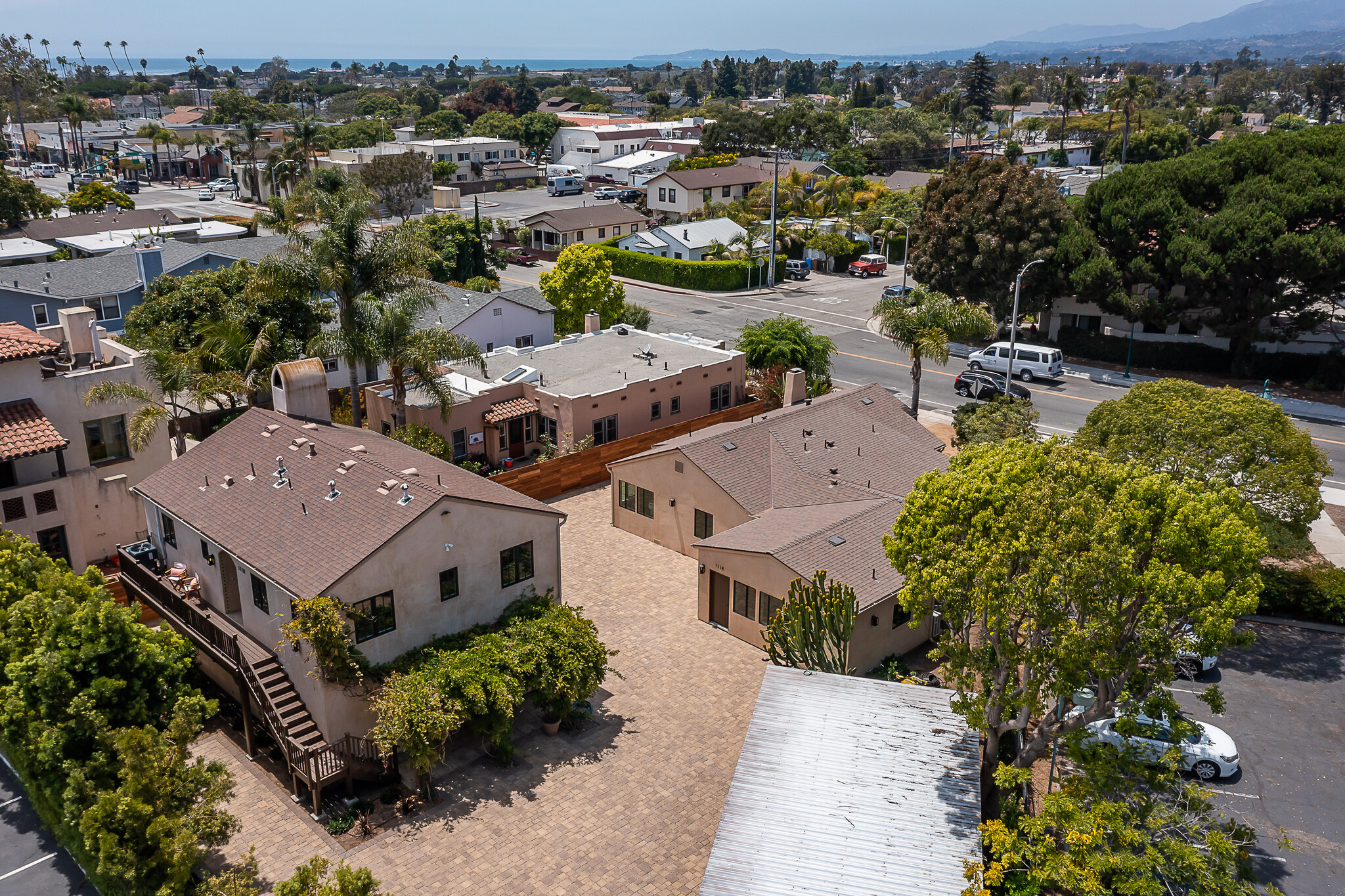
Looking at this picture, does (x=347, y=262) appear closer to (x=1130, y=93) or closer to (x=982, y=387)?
(x=982, y=387)

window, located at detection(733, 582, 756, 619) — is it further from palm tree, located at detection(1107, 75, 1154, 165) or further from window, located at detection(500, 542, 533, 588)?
palm tree, located at detection(1107, 75, 1154, 165)

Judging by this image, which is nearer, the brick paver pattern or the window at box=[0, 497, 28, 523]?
the brick paver pattern

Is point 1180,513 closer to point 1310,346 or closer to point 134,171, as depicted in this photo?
point 1310,346

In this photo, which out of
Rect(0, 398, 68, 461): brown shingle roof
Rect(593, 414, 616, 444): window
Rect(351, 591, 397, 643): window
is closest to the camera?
Rect(351, 591, 397, 643): window

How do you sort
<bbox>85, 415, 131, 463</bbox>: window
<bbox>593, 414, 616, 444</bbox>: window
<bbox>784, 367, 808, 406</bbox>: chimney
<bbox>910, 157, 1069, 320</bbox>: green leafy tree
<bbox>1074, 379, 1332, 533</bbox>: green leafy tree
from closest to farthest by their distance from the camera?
<bbox>1074, 379, 1332, 533</bbox>: green leafy tree, <bbox>85, 415, 131, 463</bbox>: window, <bbox>593, 414, 616, 444</bbox>: window, <bbox>784, 367, 808, 406</bbox>: chimney, <bbox>910, 157, 1069, 320</bbox>: green leafy tree

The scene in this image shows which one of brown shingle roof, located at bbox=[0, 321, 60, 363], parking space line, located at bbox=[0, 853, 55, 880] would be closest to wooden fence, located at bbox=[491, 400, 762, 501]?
brown shingle roof, located at bbox=[0, 321, 60, 363]

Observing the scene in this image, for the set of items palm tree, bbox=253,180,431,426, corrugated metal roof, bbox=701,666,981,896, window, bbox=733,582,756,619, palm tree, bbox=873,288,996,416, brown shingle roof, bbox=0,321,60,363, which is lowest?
window, bbox=733,582,756,619
